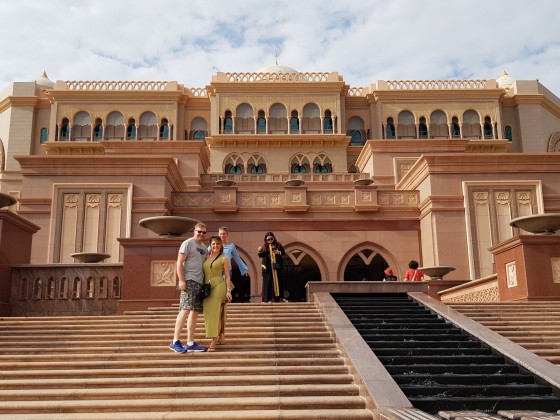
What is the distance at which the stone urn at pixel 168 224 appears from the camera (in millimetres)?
14062

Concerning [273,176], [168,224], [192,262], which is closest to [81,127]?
[273,176]

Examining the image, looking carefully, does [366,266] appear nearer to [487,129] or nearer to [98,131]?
[487,129]

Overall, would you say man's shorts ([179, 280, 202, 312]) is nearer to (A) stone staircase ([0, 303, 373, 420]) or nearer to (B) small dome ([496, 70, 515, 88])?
(A) stone staircase ([0, 303, 373, 420])

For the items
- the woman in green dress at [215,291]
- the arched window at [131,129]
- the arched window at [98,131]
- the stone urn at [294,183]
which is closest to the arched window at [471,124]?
the stone urn at [294,183]

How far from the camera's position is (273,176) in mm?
28641

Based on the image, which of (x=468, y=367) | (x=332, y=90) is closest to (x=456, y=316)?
(x=468, y=367)

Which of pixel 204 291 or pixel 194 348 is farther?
pixel 204 291

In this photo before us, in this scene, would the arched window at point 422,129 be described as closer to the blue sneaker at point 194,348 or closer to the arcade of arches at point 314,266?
the arcade of arches at point 314,266

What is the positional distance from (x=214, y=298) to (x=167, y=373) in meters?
1.33

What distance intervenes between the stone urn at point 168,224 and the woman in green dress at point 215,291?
5.15 m

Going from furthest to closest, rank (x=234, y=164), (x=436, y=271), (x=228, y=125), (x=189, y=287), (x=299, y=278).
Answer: (x=228, y=125) → (x=234, y=164) → (x=299, y=278) → (x=436, y=271) → (x=189, y=287)

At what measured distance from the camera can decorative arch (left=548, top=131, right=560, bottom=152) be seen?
4034 cm

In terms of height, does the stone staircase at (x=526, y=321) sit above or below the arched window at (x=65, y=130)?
below

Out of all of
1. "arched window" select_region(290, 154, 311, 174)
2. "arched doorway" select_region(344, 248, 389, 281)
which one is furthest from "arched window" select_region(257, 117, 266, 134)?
"arched doorway" select_region(344, 248, 389, 281)
